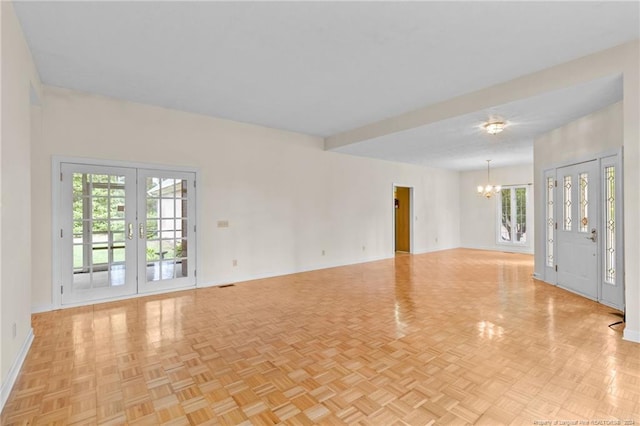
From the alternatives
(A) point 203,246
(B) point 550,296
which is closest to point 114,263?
(A) point 203,246

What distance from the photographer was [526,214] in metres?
9.28

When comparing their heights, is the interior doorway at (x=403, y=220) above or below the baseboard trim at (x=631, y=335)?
above

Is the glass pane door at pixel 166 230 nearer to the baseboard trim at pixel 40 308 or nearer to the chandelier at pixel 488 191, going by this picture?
the baseboard trim at pixel 40 308

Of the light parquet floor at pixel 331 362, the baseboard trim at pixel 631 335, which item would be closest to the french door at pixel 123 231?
the light parquet floor at pixel 331 362

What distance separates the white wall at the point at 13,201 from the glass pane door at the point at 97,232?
1300mm

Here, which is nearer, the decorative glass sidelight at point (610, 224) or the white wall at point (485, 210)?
the decorative glass sidelight at point (610, 224)

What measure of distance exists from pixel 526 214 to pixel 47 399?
35.0ft

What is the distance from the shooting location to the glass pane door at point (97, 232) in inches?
171

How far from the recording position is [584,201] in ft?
15.5

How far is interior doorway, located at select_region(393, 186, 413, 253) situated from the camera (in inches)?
384

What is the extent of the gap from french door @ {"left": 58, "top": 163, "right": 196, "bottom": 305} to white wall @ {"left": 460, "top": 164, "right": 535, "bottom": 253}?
8.88 metres

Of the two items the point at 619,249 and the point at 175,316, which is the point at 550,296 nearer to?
the point at 619,249

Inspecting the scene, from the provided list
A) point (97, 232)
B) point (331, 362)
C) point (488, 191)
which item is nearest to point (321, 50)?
point (331, 362)

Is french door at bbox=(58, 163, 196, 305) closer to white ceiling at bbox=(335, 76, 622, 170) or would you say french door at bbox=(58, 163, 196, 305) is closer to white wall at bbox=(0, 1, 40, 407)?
white wall at bbox=(0, 1, 40, 407)
